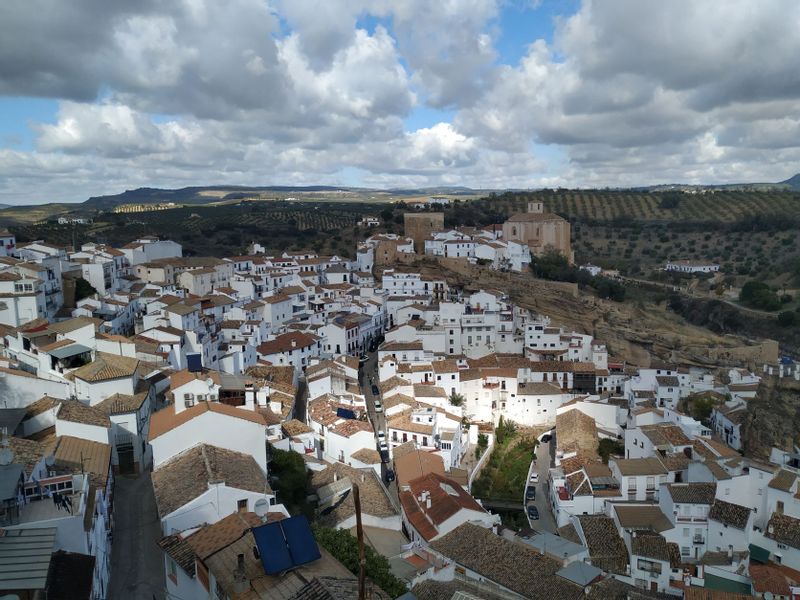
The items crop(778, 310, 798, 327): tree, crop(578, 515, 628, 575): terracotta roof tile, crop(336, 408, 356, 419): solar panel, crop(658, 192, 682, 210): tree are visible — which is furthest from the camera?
crop(658, 192, 682, 210): tree

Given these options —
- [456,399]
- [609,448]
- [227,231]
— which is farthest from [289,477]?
[227,231]

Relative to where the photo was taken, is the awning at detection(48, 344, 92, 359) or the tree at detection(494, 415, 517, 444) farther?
the tree at detection(494, 415, 517, 444)

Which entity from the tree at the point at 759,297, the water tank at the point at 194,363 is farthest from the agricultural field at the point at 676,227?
the water tank at the point at 194,363

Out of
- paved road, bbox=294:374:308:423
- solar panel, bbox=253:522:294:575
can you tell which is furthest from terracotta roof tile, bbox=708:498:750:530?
solar panel, bbox=253:522:294:575

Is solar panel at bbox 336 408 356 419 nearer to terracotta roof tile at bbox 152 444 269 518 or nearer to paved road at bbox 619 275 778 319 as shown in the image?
terracotta roof tile at bbox 152 444 269 518

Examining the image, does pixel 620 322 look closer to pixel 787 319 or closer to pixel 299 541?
pixel 787 319

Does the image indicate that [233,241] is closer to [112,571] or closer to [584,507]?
[584,507]

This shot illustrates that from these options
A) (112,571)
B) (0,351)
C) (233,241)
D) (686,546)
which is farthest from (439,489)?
(233,241)
